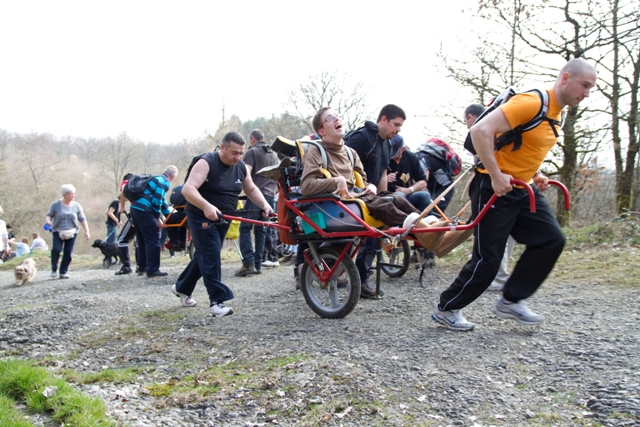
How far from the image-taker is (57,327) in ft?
17.9

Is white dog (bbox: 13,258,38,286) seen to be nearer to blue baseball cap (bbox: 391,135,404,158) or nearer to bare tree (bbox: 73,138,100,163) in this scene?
blue baseball cap (bbox: 391,135,404,158)

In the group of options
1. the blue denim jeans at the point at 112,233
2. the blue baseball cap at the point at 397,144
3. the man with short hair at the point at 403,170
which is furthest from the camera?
the blue denim jeans at the point at 112,233

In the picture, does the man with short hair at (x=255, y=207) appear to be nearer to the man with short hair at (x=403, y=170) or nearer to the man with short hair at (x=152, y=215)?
the man with short hair at (x=152, y=215)

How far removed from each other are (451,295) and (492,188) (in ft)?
3.12

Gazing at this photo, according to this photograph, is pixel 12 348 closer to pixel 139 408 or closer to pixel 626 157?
pixel 139 408

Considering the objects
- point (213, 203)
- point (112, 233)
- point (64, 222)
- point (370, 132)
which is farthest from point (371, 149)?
point (112, 233)

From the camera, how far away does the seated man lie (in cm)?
479

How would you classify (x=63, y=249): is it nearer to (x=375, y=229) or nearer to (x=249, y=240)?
(x=249, y=240)

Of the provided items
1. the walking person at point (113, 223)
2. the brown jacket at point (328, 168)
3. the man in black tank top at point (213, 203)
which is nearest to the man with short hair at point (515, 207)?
the brown jacket at point (328, 168)

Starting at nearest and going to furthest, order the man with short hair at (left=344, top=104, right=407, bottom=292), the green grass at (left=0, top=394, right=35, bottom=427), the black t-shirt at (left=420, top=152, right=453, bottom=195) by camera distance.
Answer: the green grass at (left=0, top=394, right=35, bottom=427) → the man with short hair at (left=344, top=104, right=407, bottom=292) → the black t-shirt at (left=420, top=152, right=453, bottom=195)

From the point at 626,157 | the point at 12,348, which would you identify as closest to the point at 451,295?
the point at 12,348

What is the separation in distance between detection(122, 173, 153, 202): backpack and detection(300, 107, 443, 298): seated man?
16.2 feet

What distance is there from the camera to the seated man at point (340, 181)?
479 cm

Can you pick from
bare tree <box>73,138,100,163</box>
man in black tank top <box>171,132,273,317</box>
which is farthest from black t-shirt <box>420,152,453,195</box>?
bare tree <box>73,138,100,163</box>
